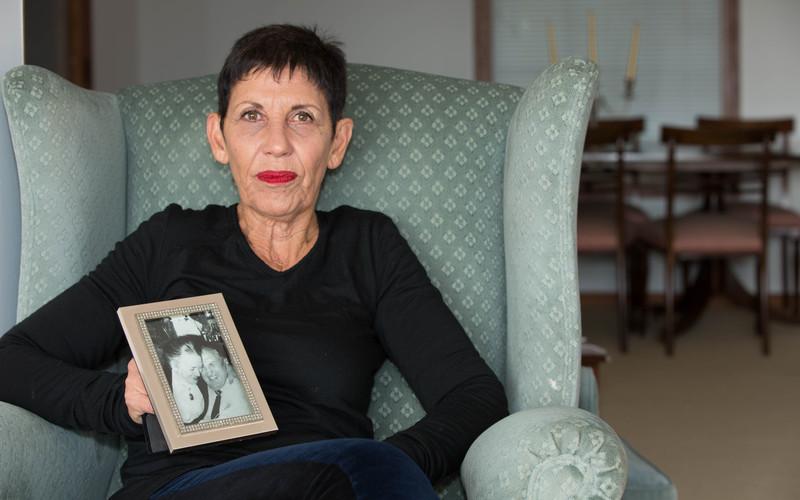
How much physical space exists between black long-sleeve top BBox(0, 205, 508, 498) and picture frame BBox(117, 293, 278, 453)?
0.40 ft

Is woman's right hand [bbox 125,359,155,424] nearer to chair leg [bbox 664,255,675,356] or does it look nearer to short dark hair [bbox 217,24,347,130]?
short dark hair [bbox 217,24,347,130]

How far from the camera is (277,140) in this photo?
1667 mm

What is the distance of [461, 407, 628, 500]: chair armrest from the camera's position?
1315 mm

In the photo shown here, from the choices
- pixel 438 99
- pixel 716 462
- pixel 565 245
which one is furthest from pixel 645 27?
pixel 565 245

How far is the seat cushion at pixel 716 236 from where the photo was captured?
15.1 ft

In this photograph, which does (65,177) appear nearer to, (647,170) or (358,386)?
(358,386)

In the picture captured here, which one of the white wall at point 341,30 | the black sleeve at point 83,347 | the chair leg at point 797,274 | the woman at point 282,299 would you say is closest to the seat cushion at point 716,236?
the chair leg at point 797,274

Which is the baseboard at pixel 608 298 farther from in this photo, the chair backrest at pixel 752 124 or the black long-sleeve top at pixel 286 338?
the black long-sleeve top at pixel 286 338

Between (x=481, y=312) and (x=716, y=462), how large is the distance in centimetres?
155

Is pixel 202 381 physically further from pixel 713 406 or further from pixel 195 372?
pixel 713 406

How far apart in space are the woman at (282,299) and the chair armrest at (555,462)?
0.42ft

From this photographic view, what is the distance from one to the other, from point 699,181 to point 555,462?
4696mm

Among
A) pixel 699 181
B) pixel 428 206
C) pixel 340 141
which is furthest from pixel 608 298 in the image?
pixel 340 141

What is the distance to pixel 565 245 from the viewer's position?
1.62 meters
